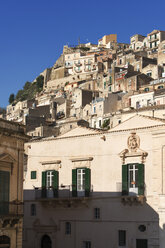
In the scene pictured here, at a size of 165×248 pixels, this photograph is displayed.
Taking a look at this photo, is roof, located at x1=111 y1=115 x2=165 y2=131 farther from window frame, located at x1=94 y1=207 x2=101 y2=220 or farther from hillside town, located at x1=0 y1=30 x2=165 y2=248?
window frame, located at x1=94 y1=207 x2=101 y2=220

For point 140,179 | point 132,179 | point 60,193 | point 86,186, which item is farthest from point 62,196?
point 140,179

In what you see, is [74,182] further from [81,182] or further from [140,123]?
[140,123]

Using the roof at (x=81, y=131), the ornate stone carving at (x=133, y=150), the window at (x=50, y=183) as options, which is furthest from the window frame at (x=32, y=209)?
the ornate stone carving at (x=133, y=150)

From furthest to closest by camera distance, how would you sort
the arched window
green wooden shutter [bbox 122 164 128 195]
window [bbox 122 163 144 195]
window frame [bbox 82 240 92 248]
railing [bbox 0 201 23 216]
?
the arched window
window frame [bbox 82 240 92 248]
green wooden shutter [bbox 122 164 128 195]
window [bbox 122 163 144 195]
railing [bbox 0 201 23 216]

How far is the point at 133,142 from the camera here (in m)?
29.5

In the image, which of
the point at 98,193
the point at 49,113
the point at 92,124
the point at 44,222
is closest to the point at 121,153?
the point at 98,193

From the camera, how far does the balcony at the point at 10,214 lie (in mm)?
21984

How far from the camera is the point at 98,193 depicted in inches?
1210

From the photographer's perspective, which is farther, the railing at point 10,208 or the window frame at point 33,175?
the window frame at point 33,175

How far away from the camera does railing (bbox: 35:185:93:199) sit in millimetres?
31250

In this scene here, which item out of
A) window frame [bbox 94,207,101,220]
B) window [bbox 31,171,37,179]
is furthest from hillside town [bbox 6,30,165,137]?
window frame [bbox 94,207,101,220]

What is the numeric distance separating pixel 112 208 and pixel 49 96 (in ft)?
260

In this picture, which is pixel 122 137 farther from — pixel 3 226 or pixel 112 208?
pixel 3 226

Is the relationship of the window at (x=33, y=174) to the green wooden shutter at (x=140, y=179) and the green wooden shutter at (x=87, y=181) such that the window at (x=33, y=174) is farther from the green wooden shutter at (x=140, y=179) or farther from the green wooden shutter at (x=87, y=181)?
the green wooden shutter at (x=140, y=179)
